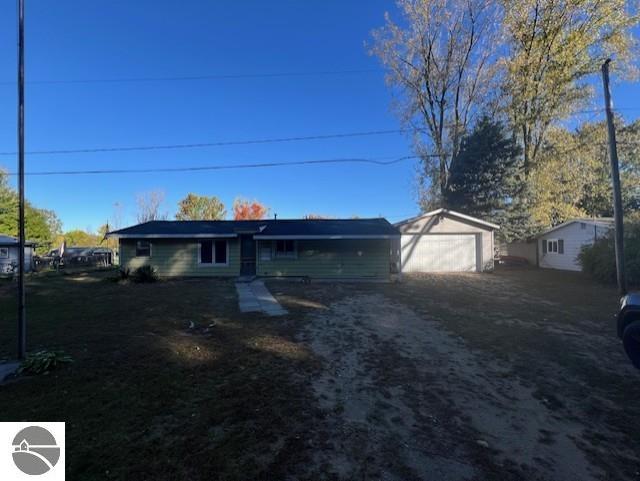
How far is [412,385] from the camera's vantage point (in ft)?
14.0

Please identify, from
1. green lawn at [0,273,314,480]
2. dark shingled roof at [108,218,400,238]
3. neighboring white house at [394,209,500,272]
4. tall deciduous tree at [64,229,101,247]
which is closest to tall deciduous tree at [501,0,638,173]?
neighboring white house at [394,209,500,272]

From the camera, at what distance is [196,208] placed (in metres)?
46.4

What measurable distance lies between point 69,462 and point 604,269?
1777cm

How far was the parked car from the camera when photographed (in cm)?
511

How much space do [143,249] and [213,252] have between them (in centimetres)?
359

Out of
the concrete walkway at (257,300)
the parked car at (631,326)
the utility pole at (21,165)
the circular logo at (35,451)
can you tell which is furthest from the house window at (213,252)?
the parked car at (631,326)

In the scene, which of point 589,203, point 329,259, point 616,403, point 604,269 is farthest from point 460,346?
point 589,203

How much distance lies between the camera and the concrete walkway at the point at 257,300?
8842mm

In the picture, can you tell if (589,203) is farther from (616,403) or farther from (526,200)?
(616,403)

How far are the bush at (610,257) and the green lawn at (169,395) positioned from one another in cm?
1382

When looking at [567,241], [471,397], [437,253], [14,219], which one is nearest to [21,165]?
[471,397]

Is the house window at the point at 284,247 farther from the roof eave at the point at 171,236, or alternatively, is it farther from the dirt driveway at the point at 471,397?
the dirt driveway at the point at 471,397

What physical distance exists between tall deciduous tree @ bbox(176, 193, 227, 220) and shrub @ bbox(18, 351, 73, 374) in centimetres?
4356

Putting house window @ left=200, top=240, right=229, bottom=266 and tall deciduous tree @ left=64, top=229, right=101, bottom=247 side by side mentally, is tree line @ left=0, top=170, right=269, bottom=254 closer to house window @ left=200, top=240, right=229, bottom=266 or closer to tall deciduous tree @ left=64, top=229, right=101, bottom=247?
tall deciduous tree @ left=64, top=229, right=101, bottom=247
